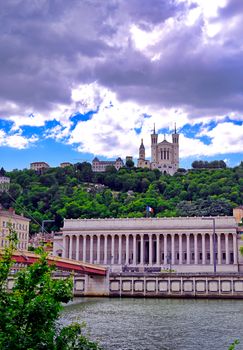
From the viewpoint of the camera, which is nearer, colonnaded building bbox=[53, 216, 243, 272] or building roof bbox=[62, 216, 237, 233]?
colonnaded building bbox=[53, 216, 243, 272]

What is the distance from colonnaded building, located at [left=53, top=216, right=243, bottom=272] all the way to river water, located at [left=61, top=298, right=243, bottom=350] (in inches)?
2259

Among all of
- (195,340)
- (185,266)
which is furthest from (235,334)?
(185,266)

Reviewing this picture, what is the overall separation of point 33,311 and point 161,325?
33.6m

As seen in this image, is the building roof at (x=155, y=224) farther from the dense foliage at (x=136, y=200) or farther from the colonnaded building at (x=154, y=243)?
the dense foliage at (x=136, y=200)

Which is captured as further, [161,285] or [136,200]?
[136,200]

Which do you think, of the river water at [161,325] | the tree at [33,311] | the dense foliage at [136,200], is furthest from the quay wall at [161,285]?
the tree at [33,311]

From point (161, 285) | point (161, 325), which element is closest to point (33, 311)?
point (161, 325)

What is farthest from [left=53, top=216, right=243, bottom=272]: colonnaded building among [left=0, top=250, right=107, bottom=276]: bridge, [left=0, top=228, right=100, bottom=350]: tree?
[left=0, top=228, right=100, bottom=350]: tree

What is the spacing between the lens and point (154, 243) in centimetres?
13212

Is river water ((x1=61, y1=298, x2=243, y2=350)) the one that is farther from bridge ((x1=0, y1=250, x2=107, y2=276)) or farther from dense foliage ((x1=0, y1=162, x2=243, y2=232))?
dense foliage ((x1=0, y1=162, x2=243, y2=232))

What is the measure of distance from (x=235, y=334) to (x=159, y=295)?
147 feet

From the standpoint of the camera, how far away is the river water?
129 feet

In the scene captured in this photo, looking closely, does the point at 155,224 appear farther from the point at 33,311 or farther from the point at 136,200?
the point at 33,311

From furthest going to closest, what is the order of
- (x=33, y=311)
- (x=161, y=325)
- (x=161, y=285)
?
(x=161, y=285), (x=161, y=325), (x=33, y=311)
